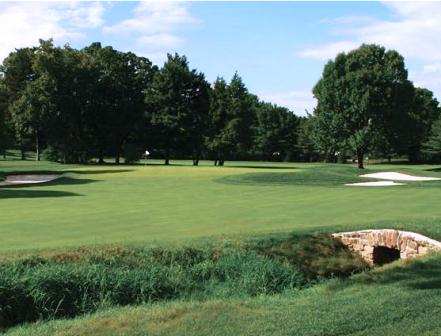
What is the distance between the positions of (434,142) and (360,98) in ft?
103

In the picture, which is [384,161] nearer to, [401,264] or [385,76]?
[385,76]

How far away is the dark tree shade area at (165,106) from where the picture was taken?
56.4 m

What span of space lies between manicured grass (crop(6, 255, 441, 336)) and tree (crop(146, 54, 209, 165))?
200 feet

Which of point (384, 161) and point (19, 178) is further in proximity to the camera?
point (384, 161)

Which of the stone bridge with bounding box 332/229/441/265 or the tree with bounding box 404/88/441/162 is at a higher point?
the tree with bounding box 404/88/441/162

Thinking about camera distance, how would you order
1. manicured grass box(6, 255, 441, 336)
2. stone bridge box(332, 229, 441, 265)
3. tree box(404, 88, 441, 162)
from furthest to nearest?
tree box(404, 88, 441, 162) → stone bridge box(332, 229, 441, 265) → manicured grass box(6, 255, 441, 336)

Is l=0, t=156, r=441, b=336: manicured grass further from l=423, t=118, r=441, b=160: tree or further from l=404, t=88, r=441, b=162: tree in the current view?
l=404, t=88, r=441, b=162: tree

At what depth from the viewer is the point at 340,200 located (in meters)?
21.9

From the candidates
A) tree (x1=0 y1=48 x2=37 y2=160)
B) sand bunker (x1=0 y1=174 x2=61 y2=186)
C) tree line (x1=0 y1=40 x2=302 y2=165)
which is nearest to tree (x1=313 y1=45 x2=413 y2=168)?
tree line (x1=0 y1=40 x2=302 y2=165)

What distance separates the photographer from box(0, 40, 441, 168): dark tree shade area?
5638 centimetres

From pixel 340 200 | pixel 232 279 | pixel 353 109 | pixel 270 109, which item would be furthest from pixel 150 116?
pixel 232 279

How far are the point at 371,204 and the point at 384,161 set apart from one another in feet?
258

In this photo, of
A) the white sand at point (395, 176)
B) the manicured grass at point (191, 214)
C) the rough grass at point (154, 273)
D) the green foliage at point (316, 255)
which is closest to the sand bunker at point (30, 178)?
the manicured grass at point (191, 214)

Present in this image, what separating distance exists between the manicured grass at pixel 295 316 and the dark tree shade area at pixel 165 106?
4907 centimetres
